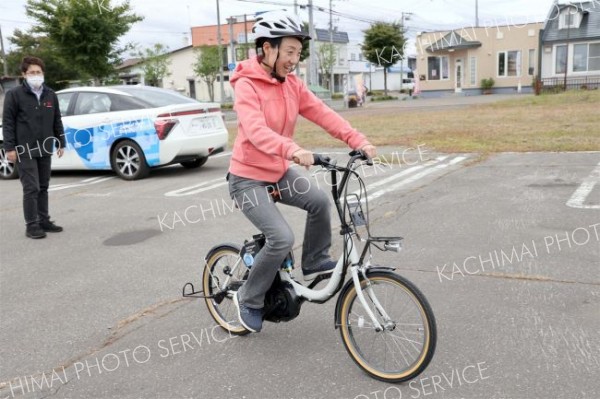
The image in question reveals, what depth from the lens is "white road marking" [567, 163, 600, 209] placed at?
272 inches

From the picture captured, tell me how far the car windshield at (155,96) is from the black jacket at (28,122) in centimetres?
320

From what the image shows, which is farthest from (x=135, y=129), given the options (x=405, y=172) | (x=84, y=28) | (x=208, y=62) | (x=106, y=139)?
(x=208, y=62)

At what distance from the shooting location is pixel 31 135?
22.4 feet

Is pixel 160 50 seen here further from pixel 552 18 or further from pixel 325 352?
pixel 325 352

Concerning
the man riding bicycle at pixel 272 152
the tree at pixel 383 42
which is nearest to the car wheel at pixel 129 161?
the man riding bicycle at pixel 272 152

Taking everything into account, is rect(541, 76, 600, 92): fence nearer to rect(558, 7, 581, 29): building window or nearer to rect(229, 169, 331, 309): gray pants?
rect(558, 7, 581, 29): building window

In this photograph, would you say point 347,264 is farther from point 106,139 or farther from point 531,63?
point 531,63

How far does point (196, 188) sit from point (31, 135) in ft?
9.41

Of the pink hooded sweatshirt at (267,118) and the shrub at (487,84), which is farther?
the shrub at (487,84)

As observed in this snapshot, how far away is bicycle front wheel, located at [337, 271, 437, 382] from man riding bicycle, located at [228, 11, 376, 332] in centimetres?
41

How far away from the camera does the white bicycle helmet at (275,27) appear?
10.7 ft

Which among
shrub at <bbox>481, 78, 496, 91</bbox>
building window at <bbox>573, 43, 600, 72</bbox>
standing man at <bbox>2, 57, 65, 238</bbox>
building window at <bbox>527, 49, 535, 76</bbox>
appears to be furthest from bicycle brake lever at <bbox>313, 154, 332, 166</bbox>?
shrub at <bbox>481, 78, 496, 91</bbox>

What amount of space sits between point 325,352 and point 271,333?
0.49 meters

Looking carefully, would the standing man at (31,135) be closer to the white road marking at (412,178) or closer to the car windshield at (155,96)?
the car windshield at (155,96)
